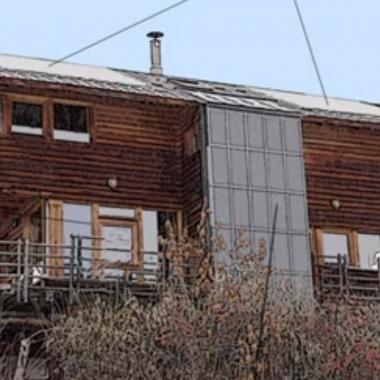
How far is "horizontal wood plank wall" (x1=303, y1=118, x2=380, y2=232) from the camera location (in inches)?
966

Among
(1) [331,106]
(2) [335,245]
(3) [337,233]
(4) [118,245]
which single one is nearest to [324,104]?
(1) [331,106]

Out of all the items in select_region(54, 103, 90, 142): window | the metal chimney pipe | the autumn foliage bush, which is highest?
the metal chimney pipe

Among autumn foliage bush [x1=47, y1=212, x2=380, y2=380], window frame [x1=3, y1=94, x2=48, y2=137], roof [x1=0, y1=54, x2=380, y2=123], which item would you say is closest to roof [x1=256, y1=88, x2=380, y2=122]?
→ roof [x1=0, y1=54, x2=380, y2=123]

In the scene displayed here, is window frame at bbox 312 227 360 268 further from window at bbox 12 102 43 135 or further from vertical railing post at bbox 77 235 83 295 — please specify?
window at bbox 12 102 43 135

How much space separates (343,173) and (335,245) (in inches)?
63.9

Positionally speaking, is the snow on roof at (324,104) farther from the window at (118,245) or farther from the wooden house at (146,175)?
the window at (118,245)

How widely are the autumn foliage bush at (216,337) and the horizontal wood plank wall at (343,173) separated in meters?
5.65

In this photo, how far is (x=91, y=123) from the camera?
2283 cm

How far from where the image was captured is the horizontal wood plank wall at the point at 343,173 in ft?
80.5

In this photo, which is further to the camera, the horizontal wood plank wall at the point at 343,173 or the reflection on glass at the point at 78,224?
the horizontal wood plank wall at the point at 343,173

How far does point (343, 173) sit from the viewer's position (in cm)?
2502

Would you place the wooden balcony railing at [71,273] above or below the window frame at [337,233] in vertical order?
below

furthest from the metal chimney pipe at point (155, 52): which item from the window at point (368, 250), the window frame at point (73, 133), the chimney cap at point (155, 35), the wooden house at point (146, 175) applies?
the window at point (368, 250)

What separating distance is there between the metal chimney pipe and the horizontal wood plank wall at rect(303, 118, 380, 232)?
4498 millimetres
